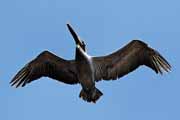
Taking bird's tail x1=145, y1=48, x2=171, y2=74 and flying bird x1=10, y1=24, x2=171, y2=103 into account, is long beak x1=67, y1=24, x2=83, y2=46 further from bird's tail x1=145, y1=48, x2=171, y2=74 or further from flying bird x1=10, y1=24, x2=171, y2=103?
bird's tail x1=145, y1=48, x2=171, y2=74

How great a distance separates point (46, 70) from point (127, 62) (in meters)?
3.50

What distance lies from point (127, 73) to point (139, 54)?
95 cm

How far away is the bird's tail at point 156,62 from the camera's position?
38031 mm

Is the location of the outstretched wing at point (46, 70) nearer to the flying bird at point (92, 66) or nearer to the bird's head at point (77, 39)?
the flying bird at point (92, 66)

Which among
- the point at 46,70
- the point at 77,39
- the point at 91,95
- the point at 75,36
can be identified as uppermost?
the point at 75,36

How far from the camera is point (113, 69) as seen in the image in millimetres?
38312

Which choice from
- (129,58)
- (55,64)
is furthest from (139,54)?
(55,64)

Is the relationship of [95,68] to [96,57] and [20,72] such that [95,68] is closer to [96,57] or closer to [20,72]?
[96,57]

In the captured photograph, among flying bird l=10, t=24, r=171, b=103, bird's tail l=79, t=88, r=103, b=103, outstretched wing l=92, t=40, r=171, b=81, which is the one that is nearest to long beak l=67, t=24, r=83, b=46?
flying bird l=10, t=24, r=171, b=103

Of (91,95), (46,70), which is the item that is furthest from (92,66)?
(46,70)

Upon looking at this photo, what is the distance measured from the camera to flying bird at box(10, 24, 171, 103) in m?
37.6

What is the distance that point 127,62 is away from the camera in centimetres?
3816

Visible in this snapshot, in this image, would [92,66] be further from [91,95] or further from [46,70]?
[46,70]

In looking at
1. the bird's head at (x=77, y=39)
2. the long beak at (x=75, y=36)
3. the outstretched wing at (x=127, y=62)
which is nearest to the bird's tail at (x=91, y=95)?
the outstretched wing at (x=127, y=62)
